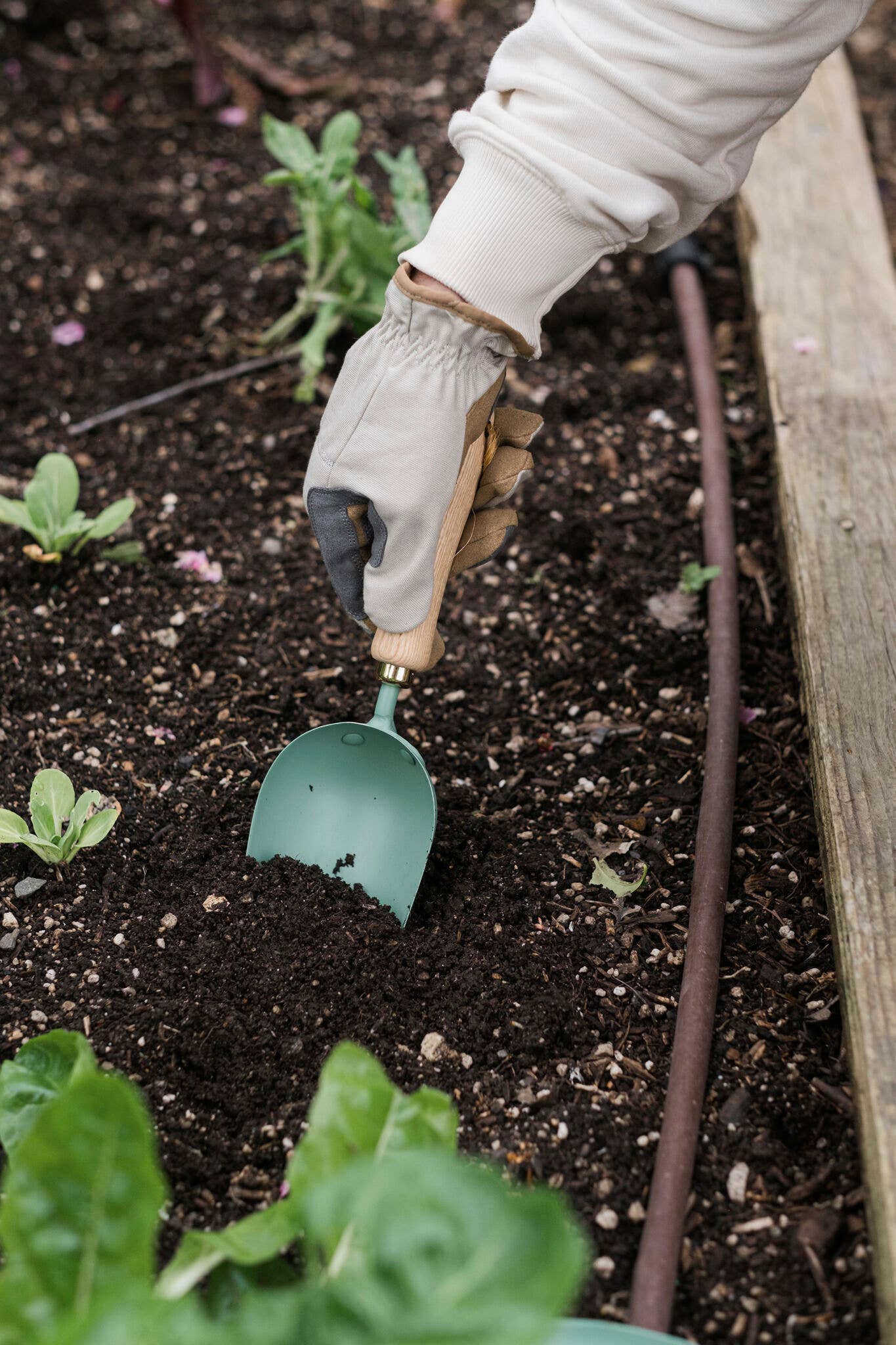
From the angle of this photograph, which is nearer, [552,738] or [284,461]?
[552,738]

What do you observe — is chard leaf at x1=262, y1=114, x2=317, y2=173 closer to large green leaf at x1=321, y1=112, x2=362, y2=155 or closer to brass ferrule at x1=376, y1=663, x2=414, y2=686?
large green leaf at x1=321, y1=112, x2=362, y2=155

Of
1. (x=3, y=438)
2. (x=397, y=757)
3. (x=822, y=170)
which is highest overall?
(x=822, y=170)

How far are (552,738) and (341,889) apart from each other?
426 mm

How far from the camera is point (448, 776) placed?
1.59 metres

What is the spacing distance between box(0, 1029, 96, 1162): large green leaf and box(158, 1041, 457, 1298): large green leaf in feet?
0.76

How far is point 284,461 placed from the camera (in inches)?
80.5

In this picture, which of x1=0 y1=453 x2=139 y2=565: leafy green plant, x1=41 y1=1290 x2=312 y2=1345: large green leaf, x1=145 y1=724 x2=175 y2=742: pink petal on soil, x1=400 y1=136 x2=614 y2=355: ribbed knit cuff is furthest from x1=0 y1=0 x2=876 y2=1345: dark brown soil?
x1=400 y1=136 x2=614 y2=355: ribbed knit cuff

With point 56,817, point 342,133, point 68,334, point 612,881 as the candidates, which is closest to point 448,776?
point 612,881

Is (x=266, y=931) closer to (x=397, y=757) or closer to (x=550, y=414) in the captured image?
(x=397, y=757)

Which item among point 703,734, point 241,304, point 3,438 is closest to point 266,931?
point 703,734

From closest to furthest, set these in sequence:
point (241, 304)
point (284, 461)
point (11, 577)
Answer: point (11, 577) < point (284, 461) < point (241, 304)

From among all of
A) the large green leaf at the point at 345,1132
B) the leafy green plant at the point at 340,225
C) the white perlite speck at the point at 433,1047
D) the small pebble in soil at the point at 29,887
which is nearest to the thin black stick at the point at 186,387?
the leafy green plant at the point at 340,225

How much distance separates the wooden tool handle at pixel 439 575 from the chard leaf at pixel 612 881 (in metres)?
0.36

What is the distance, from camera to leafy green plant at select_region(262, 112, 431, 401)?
6.47ft
